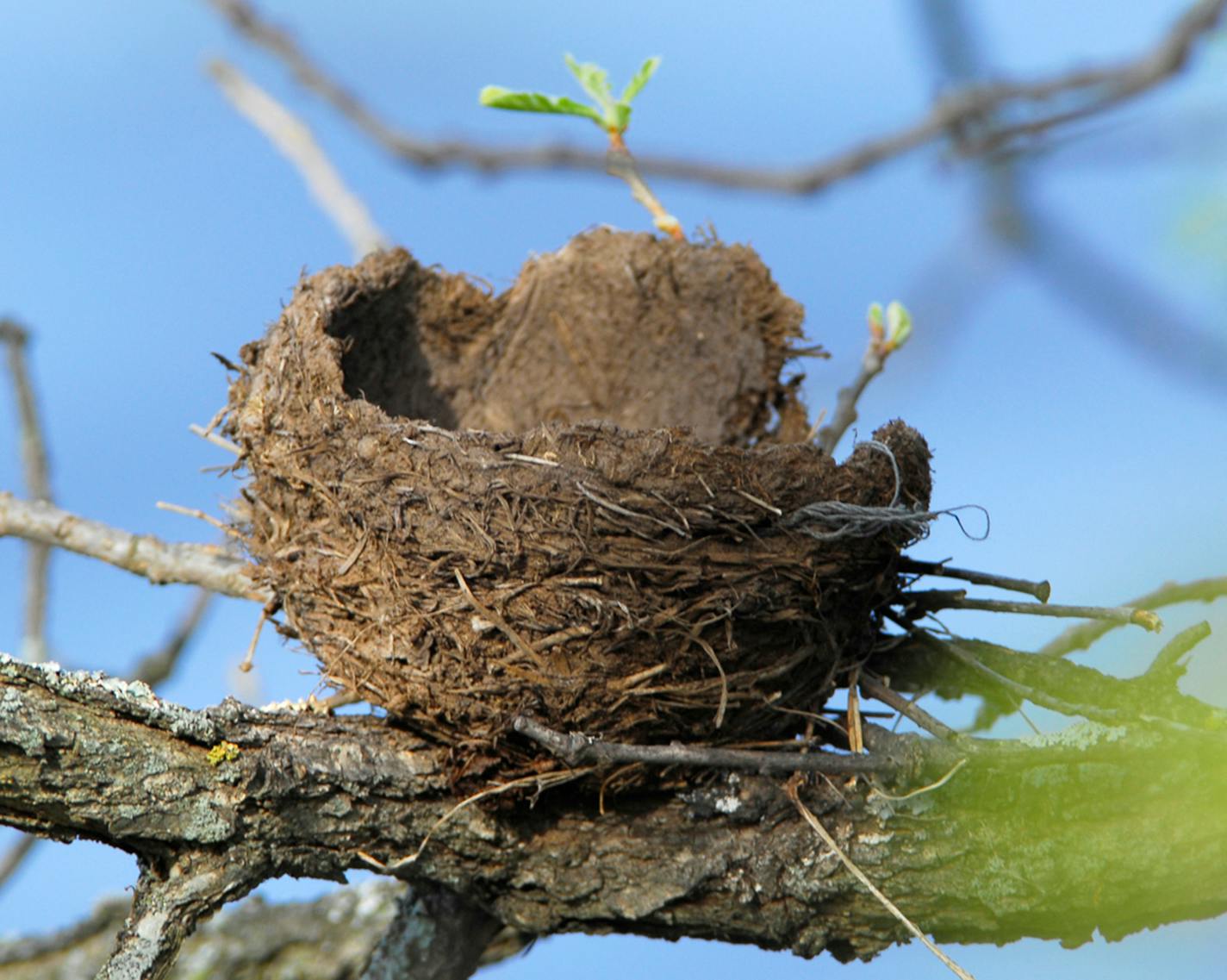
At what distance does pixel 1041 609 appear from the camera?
288cm

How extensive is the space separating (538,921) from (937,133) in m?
2.21

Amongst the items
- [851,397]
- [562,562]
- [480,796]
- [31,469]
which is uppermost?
[851,397]

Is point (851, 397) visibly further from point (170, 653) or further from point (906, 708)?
point (170, 653)

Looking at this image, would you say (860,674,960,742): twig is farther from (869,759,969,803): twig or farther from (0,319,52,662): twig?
(0,319,52,662): twig

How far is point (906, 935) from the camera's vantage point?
282 centimetres

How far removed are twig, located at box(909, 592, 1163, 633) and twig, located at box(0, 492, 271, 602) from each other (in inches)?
77.5

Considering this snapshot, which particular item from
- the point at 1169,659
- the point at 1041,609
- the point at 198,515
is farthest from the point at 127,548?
the point at 1169,659

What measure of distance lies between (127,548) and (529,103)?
1.84 meters

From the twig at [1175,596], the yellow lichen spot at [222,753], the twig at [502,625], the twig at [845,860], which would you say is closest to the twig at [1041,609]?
the twig at [1175,596]

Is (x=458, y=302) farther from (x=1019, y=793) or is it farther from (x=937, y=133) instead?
(x=937, y=133)

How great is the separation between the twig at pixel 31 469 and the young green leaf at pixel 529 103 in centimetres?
196

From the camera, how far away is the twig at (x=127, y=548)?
3.81 meters

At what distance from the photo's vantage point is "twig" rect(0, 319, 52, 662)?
447cm

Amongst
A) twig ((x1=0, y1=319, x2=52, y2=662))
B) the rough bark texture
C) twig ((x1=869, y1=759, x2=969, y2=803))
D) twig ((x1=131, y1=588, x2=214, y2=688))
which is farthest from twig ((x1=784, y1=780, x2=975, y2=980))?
twig ((x1=0, y1=319, x2=52, y2=662))
